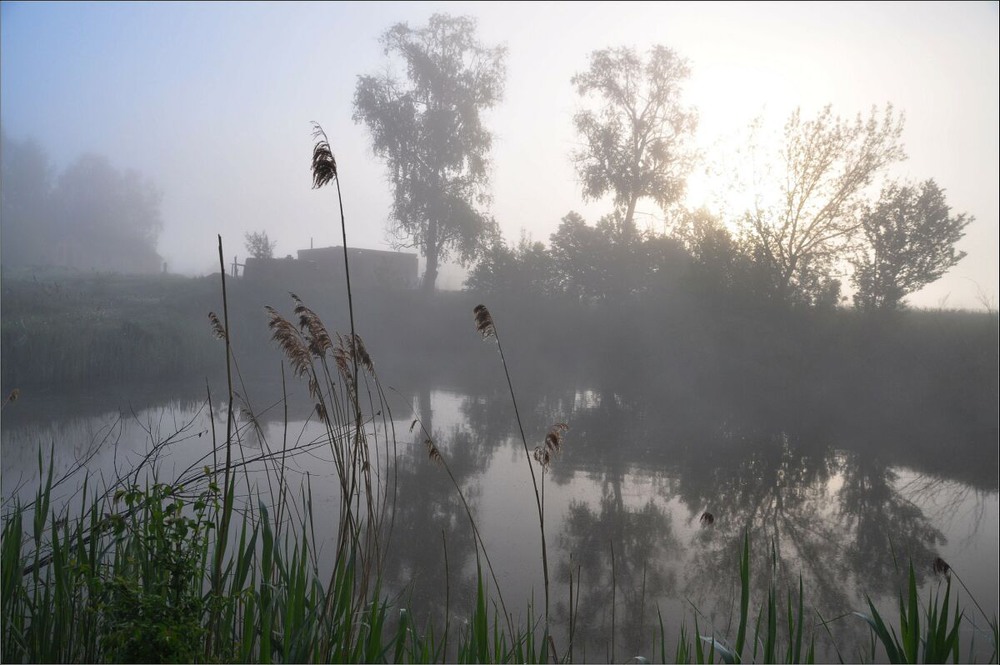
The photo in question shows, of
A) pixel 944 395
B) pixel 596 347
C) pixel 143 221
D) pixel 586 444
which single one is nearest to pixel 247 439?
pixel 143 221

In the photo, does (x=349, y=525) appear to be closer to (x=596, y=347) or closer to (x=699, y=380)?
(x=596, y=347)

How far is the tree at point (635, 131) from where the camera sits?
6145mm

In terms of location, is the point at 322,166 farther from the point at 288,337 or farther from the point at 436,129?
the point at 436,129

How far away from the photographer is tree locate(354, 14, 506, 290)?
4738 millimetres

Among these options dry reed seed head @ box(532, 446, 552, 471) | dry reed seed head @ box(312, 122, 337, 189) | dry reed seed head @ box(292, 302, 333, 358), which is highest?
dry reed seed head @ box(312, 122, 337, 189)

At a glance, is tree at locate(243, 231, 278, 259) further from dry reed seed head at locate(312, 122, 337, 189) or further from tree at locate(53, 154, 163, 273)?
dry reed seed head at locate(312, 122, 337, 189)

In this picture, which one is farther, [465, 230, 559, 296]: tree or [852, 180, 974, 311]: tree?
[852, 180, 974, 311]: tree

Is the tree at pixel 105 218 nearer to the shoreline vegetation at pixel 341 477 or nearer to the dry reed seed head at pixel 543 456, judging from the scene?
the shoreline vegetation at pixel 341 477

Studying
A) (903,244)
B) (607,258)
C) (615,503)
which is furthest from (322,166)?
(903,244)

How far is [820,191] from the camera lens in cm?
794

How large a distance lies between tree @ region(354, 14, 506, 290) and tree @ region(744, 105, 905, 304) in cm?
445

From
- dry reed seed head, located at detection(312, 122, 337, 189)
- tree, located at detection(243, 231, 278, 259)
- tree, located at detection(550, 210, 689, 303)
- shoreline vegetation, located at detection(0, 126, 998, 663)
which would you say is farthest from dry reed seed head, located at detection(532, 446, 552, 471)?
tree, located at detection(550, 210, 689, 303)

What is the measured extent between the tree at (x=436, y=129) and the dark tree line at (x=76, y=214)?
1734 millimetres

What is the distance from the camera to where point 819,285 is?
8.12 metres
